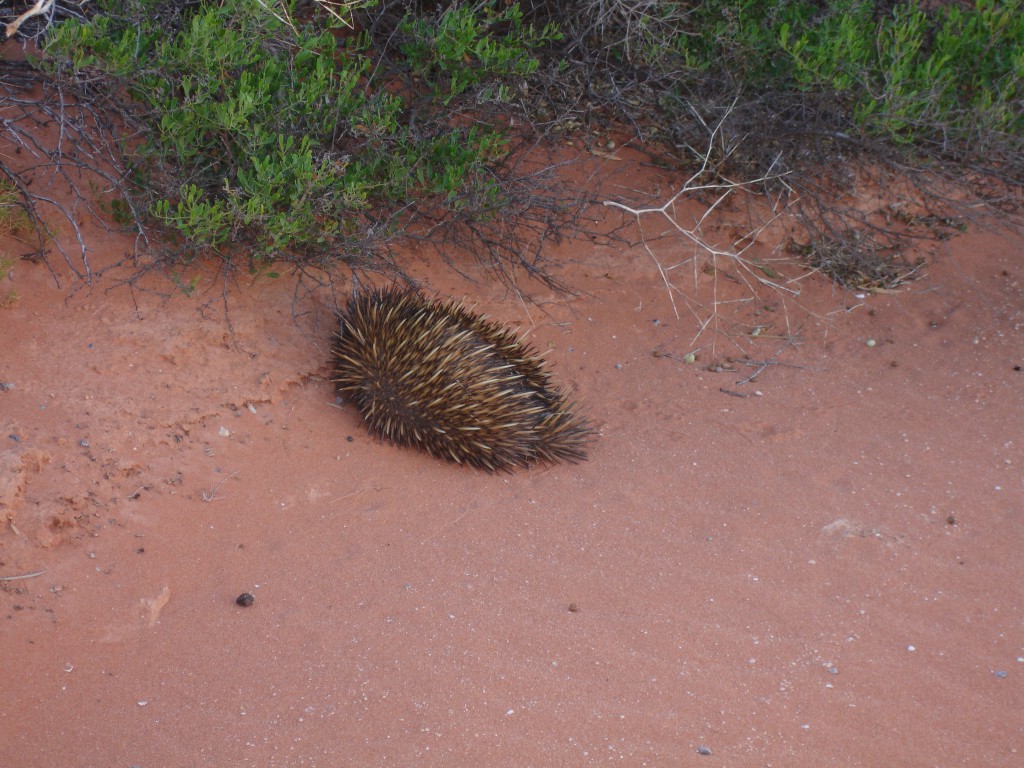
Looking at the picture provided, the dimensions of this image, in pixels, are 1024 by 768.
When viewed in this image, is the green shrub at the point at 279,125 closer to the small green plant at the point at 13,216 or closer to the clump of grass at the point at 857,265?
the small green plant at the point at 13,216

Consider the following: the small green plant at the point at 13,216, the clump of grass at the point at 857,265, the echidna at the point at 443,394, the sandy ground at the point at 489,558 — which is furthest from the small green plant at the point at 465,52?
the clump of grass at the point at 857,265

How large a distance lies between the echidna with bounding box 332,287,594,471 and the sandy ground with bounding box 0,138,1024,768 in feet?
Answer: 0.46

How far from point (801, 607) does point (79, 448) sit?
3.44 m

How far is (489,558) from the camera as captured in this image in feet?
14.6

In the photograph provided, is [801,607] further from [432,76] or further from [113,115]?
[113,115]

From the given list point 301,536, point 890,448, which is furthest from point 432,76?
point 890,448

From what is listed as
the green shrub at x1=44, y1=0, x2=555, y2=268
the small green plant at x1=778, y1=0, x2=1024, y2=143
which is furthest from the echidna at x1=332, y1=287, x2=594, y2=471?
the small green plant at x1=778, y1=0, x2=1024, y2=143

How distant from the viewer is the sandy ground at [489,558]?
3.46 metres

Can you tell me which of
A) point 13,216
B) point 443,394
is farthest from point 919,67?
point 13,216

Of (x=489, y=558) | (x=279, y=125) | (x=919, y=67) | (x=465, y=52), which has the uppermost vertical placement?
(x=919, y=67)

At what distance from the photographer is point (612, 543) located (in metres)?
4.62

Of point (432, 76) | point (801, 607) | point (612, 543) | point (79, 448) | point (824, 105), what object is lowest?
point (79, 448)

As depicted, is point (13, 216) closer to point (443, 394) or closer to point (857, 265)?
point (443, 394)

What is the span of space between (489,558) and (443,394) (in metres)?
1.09
